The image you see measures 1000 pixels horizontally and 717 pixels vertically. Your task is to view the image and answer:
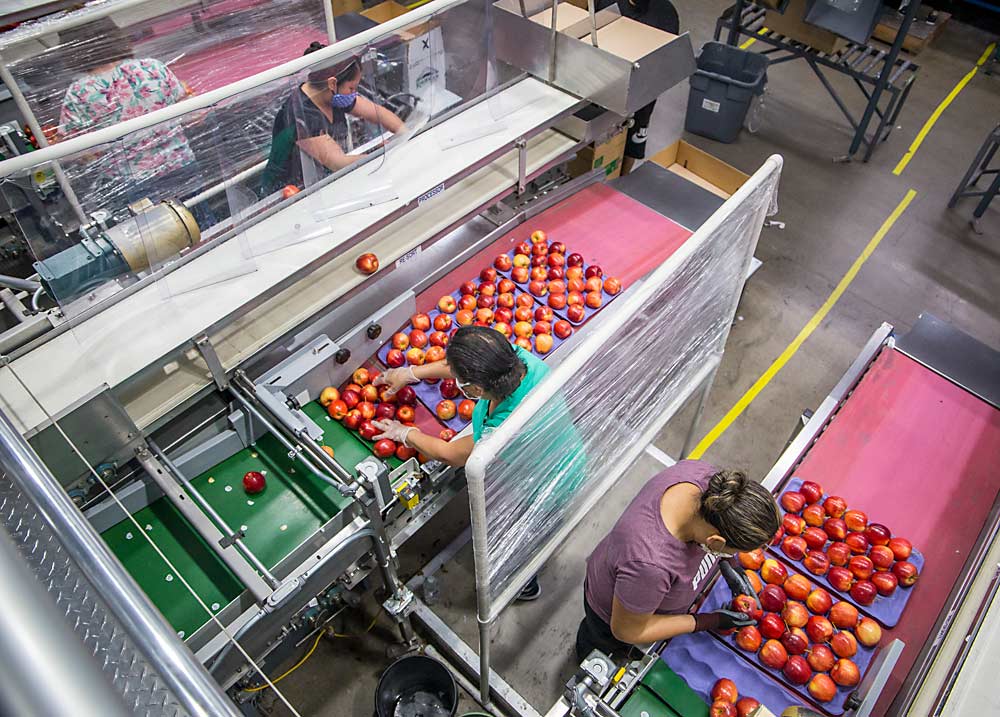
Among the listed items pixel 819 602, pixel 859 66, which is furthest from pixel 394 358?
pixel 859 66

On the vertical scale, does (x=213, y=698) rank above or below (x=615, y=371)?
above

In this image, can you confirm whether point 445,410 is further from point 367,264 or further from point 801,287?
point 801,287

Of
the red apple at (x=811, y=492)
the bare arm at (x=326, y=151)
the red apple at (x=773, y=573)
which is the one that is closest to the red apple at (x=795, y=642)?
the red apple at (x=773, y=573)

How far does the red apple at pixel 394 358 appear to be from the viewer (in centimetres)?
357

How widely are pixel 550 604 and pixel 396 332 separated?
1814 millimetres

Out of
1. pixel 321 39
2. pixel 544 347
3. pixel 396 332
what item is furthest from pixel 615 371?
pixel 321 39

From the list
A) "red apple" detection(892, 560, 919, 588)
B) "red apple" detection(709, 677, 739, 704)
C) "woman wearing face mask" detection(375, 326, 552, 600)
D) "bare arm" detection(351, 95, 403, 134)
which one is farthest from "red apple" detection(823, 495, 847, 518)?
"bare arm" detection(351, 95, 403, 134)

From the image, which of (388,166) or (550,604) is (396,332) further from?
(550,604)

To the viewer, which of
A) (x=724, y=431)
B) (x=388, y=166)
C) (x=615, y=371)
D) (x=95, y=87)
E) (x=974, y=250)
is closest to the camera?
(x=615, y=371)

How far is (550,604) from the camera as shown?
3920 mm

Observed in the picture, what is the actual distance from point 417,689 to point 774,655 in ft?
5.66

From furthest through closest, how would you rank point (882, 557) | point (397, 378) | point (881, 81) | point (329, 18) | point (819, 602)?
point (881, 81), point (329, 18), point (397, 378), point (882, 557), point (819, 602)

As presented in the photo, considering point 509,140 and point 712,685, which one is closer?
point 712,685

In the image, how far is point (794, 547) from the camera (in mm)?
3078
